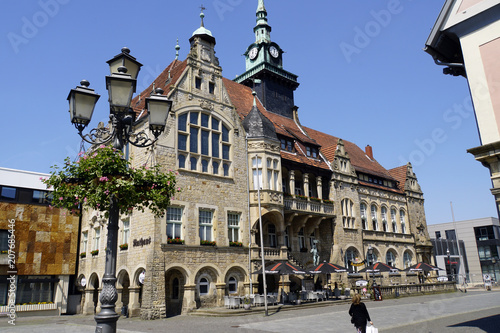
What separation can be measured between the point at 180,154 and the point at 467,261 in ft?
214

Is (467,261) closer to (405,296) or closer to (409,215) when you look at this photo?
(409,215)

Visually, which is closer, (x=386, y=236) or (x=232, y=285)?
(x=232, y=285)

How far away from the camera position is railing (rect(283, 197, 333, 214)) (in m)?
31.5

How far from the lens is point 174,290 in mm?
25516

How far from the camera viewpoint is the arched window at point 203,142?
87.1ft

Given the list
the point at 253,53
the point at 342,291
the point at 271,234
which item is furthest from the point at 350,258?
the point at 253,53

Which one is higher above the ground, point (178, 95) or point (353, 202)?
point (178, 95)

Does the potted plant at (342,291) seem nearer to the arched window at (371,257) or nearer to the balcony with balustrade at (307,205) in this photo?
the balcony with balustrade at (307,205)

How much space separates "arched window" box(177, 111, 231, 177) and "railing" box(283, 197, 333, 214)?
19.4 feet

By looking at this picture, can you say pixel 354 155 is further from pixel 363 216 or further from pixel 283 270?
pixel 283 270

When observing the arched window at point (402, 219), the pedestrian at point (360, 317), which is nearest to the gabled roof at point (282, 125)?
the arched window at point (402, 219)

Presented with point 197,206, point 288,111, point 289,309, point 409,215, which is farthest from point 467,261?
point 197,206

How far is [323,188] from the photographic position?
37.2 m

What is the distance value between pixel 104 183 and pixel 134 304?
17094 millimetres
